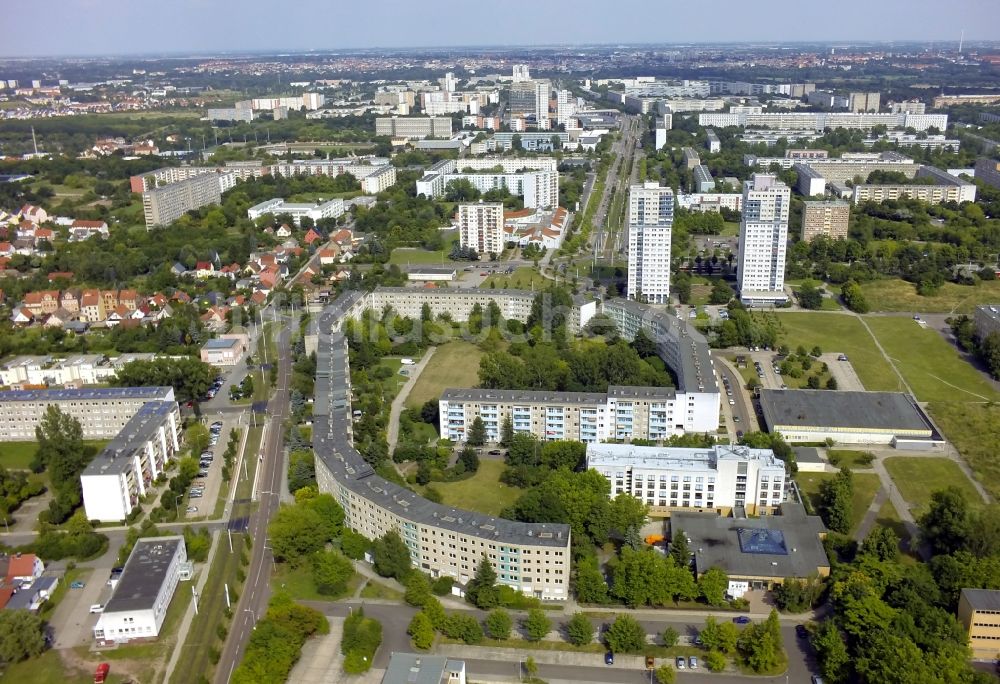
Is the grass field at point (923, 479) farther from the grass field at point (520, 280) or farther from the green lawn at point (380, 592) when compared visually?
the grass field at point (520, 280)

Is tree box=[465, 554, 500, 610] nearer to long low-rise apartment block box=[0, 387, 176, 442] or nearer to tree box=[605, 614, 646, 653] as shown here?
tree box=[605, 614, 646, 653]

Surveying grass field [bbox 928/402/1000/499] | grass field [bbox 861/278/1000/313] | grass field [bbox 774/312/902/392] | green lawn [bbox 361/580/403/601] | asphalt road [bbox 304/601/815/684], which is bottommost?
asphalt road [bbox 304/601/815/684]

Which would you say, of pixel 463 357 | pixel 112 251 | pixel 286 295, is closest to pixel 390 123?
pixel 112 251

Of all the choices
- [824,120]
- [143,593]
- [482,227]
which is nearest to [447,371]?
[143,593]

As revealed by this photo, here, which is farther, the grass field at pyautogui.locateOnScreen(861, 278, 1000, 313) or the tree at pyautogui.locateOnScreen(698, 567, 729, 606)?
the grass field at pyautogui.locateOnScreen(861, 278, 1000, 313)

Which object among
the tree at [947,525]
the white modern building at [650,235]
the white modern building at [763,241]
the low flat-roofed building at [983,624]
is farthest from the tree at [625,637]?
the white modern building at [763,241]

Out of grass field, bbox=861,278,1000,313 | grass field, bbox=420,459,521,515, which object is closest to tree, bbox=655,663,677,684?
grass field, bbox=420,459,521,515
